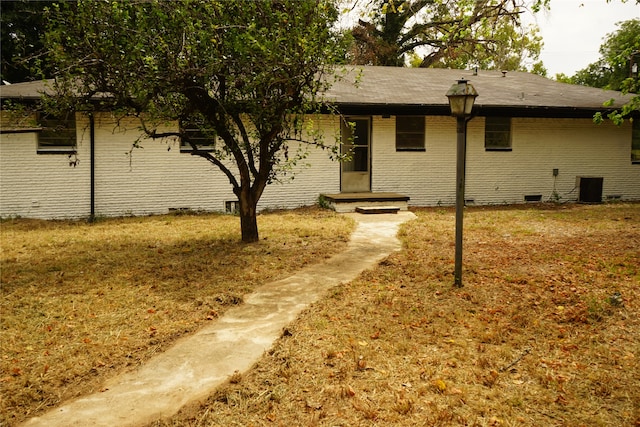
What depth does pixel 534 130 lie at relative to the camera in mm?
14766

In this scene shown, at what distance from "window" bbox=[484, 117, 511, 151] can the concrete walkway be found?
9685 mm

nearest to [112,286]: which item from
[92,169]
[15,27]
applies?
[92,169]

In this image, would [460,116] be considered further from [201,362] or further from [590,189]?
[590,189]

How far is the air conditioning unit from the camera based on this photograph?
14773mm

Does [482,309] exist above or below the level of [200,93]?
below

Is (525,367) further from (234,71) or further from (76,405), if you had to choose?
(234,71)

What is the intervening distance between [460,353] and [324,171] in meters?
10.00

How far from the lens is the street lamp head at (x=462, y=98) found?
555cm

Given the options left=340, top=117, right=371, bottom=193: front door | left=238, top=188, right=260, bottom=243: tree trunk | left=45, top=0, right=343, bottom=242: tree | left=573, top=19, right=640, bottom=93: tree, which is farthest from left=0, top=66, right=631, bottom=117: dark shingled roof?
left=573, top=19, right=640, bottom=93: tree

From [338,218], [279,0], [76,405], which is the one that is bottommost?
[76,405]

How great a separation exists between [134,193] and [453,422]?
11321mm

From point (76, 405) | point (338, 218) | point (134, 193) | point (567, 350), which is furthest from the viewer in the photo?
point (134, 193)

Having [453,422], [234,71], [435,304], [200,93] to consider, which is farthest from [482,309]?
[200,93]

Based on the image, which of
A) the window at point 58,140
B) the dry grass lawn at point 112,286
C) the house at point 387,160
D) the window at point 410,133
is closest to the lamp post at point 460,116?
the dry grass lawn at point 112,286
